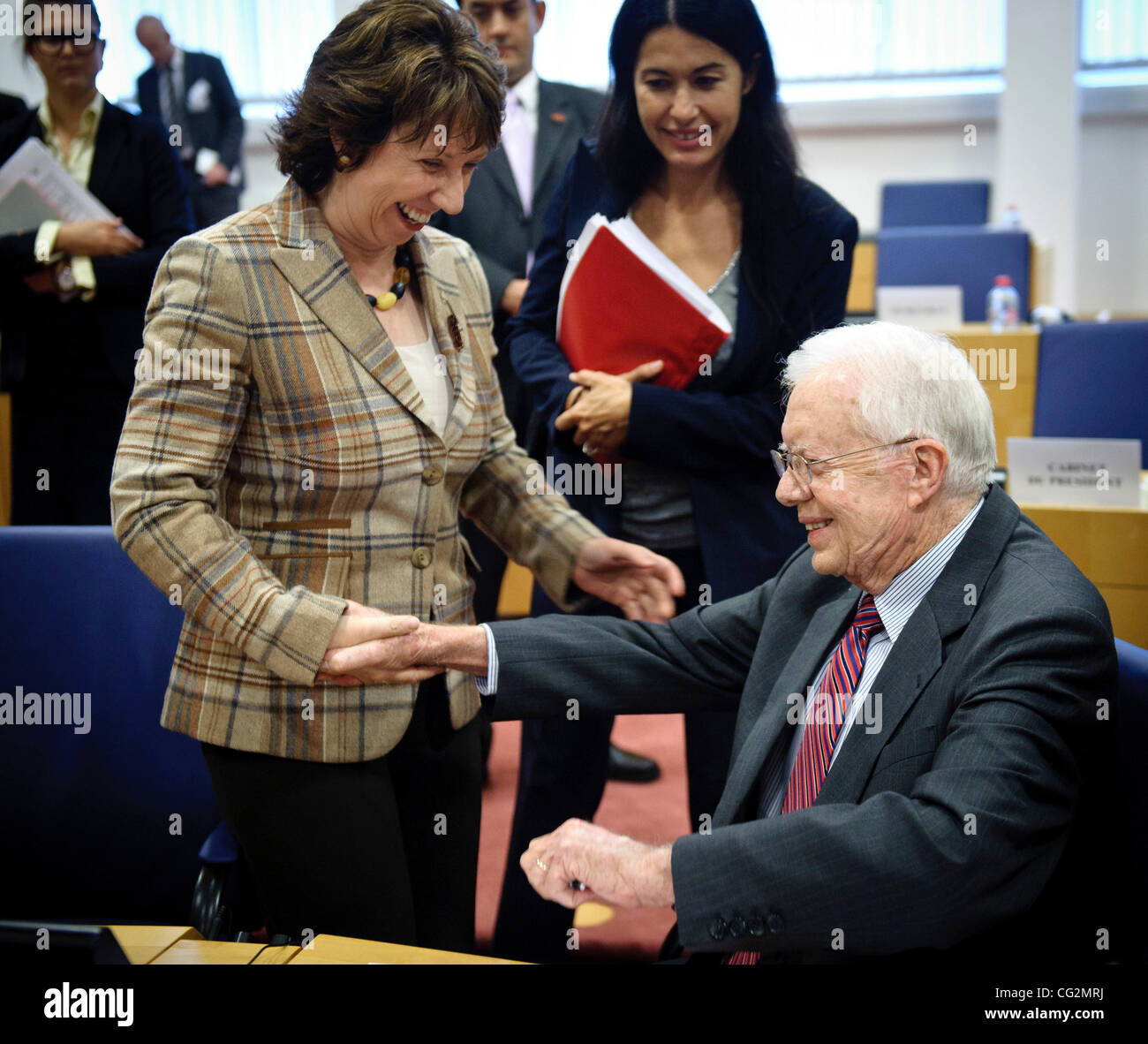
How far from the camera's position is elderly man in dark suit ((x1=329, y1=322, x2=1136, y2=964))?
3.63 ft

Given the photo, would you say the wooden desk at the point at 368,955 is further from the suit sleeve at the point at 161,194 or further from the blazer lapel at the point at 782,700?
the suit sleeve at the point at 161,194

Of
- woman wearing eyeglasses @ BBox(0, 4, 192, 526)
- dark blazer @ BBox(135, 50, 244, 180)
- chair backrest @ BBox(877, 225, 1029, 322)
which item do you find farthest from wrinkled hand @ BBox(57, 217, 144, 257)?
dark blazer @ BBox(135, 50, 244, 180)

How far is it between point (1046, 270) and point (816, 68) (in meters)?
3.52

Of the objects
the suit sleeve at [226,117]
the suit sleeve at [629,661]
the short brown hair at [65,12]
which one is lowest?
the suit sleeve at [629,661]

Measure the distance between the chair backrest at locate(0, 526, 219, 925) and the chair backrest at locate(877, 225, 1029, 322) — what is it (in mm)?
4111

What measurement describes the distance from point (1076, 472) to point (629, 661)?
53.7 inches

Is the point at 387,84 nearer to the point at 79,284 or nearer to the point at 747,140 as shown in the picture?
the point at 747,140

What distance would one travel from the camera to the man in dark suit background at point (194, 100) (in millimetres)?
6180

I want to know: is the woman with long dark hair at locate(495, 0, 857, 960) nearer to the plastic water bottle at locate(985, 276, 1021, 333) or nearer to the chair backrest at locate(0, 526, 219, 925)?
the chair backrest at locate(0, 526, 219, 925)

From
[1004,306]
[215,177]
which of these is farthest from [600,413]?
[215,177]

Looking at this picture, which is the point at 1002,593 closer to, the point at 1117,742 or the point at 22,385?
the point at 1117,742

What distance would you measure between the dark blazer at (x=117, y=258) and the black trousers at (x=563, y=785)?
1.24 metres

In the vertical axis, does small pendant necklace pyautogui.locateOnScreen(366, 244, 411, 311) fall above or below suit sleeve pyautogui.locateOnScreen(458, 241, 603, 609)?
above

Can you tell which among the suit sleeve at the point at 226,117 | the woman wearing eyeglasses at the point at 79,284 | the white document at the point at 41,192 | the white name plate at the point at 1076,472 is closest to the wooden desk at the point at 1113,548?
the white name plate at the point at 1076,472
